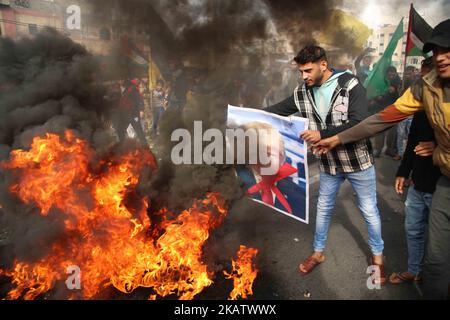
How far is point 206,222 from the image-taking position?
348 centimetres

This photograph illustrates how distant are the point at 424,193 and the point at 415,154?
1.14 ft

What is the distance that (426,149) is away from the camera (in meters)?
2.59

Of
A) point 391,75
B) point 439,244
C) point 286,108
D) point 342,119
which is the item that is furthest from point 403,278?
point 391,75

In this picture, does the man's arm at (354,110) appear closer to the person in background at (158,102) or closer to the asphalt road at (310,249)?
the asphalt road at (310,249)

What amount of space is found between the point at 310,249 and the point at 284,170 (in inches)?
42.3

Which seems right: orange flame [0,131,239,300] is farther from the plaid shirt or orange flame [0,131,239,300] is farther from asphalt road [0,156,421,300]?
the plaid shirt

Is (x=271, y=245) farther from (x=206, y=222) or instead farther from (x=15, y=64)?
(x=15, y=64)

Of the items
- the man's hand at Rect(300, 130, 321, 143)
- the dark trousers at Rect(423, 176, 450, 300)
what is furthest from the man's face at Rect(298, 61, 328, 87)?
the dark trousers at Rect(423, 176, 450, 300)

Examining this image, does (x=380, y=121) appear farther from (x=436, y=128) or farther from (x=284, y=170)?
(x=284, y=170)

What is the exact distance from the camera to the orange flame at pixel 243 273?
2.95 meters

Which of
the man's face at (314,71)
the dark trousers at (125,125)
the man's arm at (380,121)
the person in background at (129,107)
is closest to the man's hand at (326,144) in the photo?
the man's arm at (380,121)

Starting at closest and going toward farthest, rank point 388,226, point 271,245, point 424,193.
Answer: point 424,193 → point 271,245 → point 388,226

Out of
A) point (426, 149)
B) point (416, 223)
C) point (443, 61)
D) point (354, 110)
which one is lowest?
point (416, 223)
